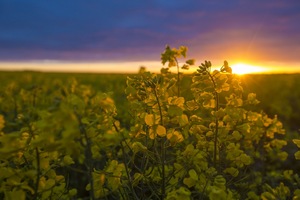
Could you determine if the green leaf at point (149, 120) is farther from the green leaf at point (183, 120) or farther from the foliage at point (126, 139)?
the green leaf at point (183, 120)

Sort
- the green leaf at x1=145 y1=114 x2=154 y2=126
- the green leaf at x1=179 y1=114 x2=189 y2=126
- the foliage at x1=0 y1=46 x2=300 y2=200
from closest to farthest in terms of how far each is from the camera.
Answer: the foliage at x1=0 y1=46 x2=300 y2=200 < the green leaf at x1=145 y1=114 x2=154 y2=126 < the green leaf at x1=179 y1=114 x2=189 y2=126

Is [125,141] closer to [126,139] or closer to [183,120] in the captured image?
[126,139]

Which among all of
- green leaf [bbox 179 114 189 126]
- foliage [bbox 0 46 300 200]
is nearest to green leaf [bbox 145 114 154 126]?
foliage [bbox 0 46 300 200]

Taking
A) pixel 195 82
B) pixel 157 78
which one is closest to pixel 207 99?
pixel 195 82

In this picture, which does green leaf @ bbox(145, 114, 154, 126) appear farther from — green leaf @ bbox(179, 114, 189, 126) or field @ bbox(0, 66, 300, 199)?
green leaf @ bbox(179, 114, 189, 126)

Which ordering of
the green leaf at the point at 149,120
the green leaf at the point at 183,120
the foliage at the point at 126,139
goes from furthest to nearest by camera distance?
the green leaf at the point at 183,120, the green leaf at the point at 149,120, the foliage at the point at 126,139

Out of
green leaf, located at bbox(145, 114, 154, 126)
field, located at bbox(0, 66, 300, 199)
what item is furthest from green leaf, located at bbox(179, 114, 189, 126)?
green leaf, located at bbox(145, 114, 154, 126)

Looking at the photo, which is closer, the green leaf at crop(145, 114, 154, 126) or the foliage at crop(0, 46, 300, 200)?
the foliage at crop(0, 46, 300, 200)

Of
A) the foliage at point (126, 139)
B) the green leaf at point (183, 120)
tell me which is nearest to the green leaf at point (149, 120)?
the foliage at point (126, 139)

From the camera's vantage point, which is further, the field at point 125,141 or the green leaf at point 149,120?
the green leaf at point 149,120

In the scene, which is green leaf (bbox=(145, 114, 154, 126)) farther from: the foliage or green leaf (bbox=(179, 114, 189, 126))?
green leaf (bbox=(179, 114, 189, 126))

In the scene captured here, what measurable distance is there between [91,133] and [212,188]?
677 mm

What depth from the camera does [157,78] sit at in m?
2.46

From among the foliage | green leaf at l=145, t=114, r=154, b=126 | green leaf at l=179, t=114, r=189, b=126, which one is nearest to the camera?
the foliage
